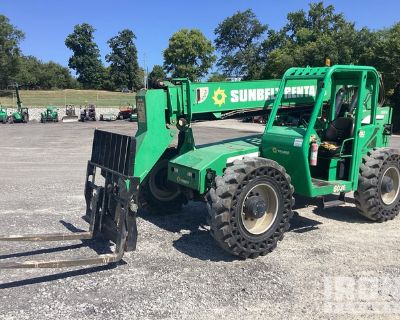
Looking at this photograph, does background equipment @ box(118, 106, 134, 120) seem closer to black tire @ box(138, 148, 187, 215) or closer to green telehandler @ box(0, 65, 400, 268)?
black tire @ box(138, 148, 187, 215)

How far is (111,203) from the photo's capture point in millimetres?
5816

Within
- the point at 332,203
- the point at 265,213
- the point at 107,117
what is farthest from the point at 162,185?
the point at 107,117

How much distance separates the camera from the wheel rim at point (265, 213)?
227 inches

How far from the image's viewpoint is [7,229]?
22.7 feet

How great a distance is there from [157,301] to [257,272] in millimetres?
1319

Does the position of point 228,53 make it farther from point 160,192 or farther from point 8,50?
point 160,192

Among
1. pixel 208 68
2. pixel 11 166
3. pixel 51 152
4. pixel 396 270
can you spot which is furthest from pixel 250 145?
pixel 208 68

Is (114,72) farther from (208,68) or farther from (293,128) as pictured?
(293,128)

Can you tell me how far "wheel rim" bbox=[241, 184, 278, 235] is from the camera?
5.77 m

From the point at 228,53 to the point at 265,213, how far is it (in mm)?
81712

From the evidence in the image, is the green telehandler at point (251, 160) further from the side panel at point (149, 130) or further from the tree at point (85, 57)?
the tree at point (85, 57)

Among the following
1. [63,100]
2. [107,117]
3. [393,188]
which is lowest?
[107,117]

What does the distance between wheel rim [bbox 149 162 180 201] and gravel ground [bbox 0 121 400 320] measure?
36 centimetres

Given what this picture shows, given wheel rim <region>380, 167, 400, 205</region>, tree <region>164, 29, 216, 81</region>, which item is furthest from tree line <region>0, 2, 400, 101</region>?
wheel rim <region>380, 167, 400, 205</region>
